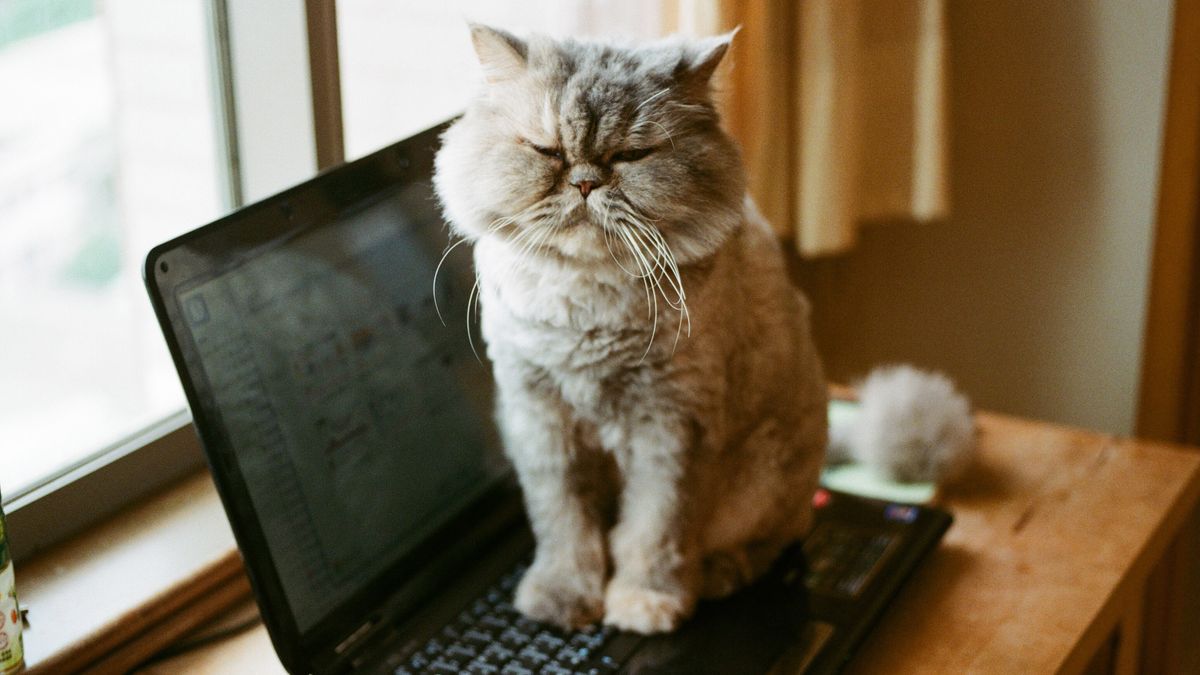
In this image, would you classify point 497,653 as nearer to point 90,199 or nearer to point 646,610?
→ point 646,610

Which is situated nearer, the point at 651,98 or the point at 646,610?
the point at 651,98

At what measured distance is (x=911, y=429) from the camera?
4.12ft

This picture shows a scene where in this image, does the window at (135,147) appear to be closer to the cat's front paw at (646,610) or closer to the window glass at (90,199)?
the window glass at (90,199)

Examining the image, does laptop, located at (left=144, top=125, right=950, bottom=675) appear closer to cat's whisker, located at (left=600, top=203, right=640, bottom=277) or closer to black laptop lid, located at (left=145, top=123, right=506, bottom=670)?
black laptop lid, located at (left=145, top=123, right=506, bottom=670)

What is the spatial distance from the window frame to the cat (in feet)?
0.88

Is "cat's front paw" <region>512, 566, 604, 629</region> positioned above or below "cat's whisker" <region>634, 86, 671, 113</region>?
below

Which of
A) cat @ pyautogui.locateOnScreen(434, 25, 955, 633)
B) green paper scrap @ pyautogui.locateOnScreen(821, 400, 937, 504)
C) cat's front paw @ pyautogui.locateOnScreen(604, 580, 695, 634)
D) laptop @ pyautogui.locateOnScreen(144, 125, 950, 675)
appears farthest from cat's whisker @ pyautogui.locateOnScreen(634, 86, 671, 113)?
green paper scrap @ pyautogui.locateOnScreen(821, 400, 937, 504)

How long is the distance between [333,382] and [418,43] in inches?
24.7

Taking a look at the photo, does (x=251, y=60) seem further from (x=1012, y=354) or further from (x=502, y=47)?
(x=1012, y=354)

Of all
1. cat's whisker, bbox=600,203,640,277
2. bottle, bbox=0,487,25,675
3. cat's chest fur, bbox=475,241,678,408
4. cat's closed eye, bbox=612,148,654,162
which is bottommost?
bottle, bbox=0,487,25,675

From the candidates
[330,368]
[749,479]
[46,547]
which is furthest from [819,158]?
[46,547]

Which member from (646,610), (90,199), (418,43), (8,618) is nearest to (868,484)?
(646,610)

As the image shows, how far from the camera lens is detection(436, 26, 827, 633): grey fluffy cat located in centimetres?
85

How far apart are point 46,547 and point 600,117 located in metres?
0.69
